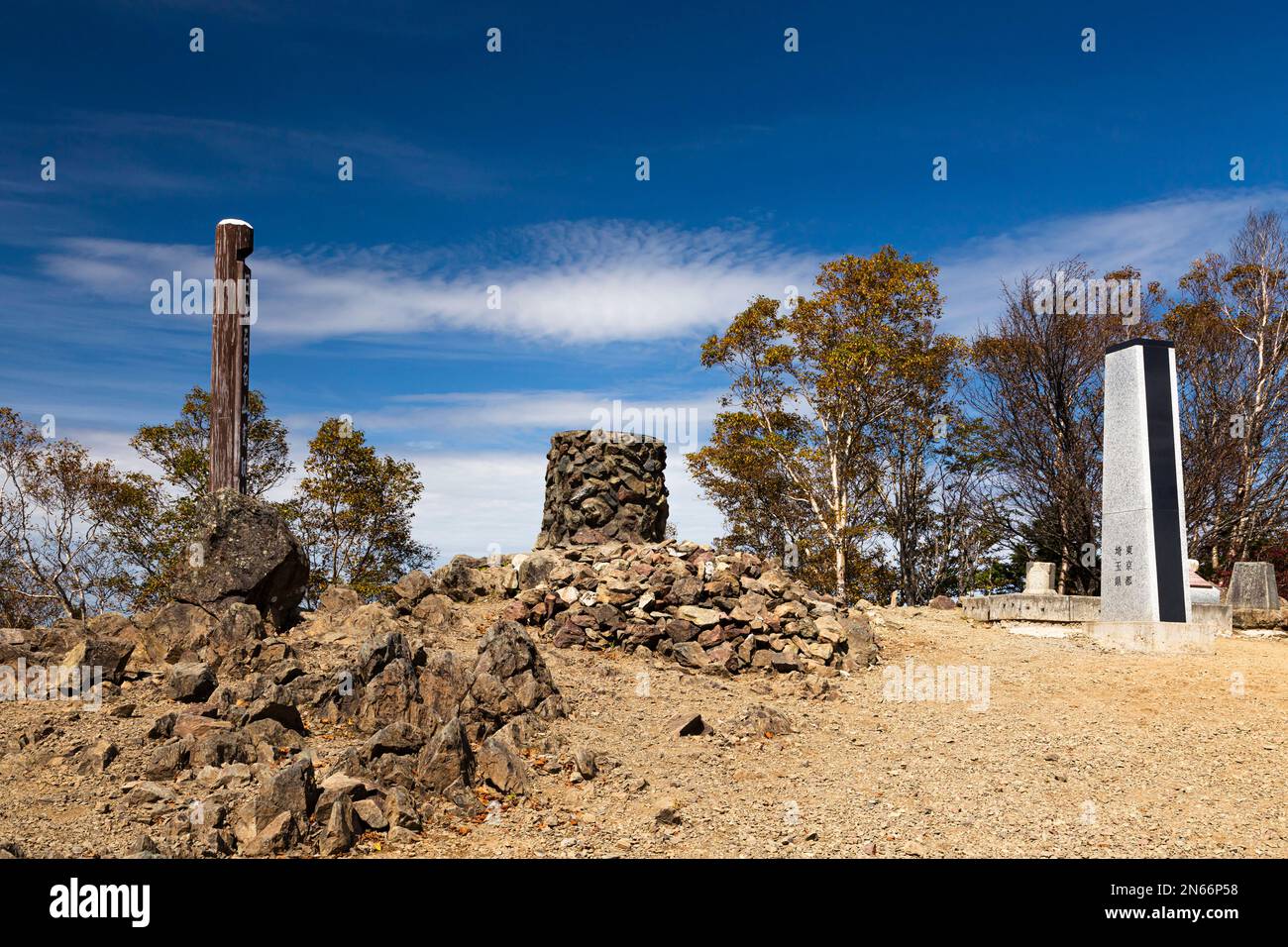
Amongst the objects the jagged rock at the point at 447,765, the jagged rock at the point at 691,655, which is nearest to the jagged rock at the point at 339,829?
the jagged rock at the point at 447,765

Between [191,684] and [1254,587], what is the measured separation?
1792cm

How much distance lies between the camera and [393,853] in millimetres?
5199

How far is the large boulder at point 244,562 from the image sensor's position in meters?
9.41

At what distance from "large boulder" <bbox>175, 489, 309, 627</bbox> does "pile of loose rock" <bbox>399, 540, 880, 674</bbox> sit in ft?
5.61

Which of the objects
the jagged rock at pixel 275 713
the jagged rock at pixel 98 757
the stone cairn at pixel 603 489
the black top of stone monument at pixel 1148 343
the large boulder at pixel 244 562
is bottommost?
the jagged rock at pixel 98 757

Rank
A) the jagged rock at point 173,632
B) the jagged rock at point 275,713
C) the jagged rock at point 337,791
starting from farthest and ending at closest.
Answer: the jagged rock at point 173,632
the jagged rock at point 275,713
the jagged rock at point 337,791

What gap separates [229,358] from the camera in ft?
35.0

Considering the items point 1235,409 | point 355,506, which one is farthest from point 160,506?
point 1235,409

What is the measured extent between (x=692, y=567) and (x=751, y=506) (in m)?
12.1

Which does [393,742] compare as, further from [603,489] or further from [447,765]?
[603,489]

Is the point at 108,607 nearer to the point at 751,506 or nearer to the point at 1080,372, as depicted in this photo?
the point at 751,506

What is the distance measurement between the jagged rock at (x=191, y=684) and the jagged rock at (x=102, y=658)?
1.78 ft

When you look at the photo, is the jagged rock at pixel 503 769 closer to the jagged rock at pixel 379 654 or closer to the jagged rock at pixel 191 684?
the jagged rock at pixel 379 654

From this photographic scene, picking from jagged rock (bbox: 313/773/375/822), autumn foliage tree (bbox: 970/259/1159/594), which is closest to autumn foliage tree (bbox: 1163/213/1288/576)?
autumn foliage tree (bbox: 970/259/1159/594)
